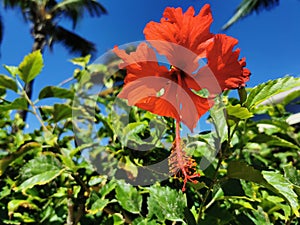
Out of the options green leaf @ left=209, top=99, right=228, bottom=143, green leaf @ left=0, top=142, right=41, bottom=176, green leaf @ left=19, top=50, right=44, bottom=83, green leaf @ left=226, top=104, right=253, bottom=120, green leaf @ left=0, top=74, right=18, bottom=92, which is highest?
green leaf @ left=19, top=50, right=44, bottom=83

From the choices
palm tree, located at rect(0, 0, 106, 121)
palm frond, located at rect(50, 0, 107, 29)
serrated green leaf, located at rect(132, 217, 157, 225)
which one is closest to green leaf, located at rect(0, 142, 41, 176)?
serrated green leaf, located at rect(132, 217, 157, 225)

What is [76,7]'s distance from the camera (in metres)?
10.1

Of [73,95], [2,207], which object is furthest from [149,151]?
[2,207]

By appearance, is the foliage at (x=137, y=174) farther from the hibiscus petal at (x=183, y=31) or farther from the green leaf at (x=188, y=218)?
the hibiscus petal at (x=183, y=31)

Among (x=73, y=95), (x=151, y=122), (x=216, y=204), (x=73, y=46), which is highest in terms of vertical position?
(x=73, y=46)

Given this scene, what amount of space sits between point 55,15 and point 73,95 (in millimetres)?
9717

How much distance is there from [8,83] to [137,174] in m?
0.45

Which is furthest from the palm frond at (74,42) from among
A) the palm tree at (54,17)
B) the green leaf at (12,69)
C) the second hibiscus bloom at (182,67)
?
the second hibiscus bloom at (182,67)

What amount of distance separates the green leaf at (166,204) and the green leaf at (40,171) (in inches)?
10.6

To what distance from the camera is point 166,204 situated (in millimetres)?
625

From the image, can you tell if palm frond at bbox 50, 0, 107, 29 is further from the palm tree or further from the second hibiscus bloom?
the second hibiscus bloom

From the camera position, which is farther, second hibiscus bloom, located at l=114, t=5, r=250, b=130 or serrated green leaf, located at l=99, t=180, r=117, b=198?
serrated green leaf, located at l=99, t=180, r=117, b=198

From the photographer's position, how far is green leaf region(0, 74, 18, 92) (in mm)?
889

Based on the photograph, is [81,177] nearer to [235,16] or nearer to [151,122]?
[151,122]
